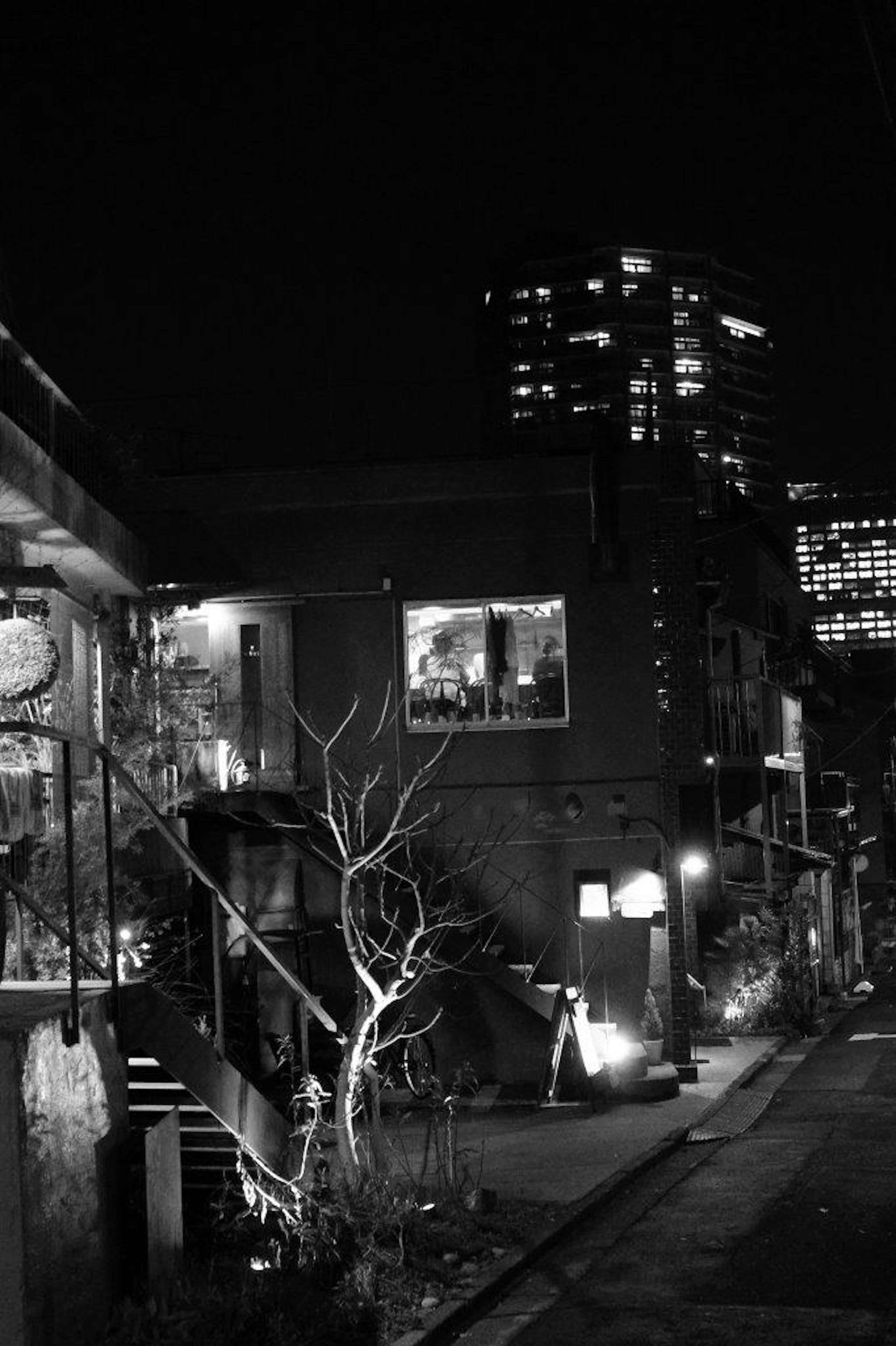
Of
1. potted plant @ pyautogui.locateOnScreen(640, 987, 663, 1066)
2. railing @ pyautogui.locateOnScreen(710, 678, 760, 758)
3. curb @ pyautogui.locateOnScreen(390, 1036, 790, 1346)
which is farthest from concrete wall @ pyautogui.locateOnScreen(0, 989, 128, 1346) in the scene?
railing @ pyautogui.locateOnScreen(710, 678, 760, 758)

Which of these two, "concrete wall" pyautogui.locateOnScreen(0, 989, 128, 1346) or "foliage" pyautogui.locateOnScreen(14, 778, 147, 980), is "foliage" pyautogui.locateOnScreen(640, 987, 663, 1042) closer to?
"foliage" pyautogui.locateOnScreen(14, 778, 147, 980)

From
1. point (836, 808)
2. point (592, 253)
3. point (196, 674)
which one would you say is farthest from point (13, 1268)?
point (592, 253)

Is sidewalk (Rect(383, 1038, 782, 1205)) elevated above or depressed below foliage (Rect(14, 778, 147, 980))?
below

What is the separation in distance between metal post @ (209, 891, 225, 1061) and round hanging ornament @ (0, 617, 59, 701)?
100 inches

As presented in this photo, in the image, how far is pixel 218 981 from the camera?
9.68m

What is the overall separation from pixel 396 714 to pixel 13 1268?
13424mm

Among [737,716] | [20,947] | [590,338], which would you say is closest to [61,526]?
[20,947]

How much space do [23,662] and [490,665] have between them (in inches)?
396

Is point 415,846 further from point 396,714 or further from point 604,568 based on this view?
point 604,568

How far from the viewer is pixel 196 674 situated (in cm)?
2152

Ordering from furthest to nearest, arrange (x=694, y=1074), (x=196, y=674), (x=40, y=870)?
(x=196, y=674) < (x=694, y=1074) < (x=40, y=870)

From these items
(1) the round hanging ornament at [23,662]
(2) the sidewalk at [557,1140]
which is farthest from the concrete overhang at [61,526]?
(2) the sidewalk at [557,1140]

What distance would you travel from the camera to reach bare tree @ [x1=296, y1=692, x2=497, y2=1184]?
11008 mm

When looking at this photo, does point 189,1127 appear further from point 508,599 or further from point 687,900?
point 687,900
